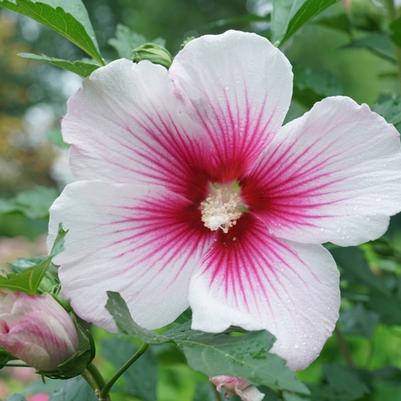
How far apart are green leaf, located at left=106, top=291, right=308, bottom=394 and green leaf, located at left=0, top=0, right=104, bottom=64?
0.79ft

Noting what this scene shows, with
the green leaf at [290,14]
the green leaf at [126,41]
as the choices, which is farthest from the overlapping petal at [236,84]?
the green leaf at [126,41]

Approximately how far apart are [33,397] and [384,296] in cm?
51

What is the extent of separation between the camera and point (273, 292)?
58 cm

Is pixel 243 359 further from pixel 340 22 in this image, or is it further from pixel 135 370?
pixel 340 22

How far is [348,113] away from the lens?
57 centimetres

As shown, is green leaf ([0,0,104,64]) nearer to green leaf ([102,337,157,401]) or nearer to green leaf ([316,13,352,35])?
green leaf ([102,337,157,401])

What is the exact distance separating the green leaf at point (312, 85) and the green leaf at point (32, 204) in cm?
36

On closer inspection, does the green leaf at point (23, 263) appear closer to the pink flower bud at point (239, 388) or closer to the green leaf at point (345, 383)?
the pink flower bud at point (239, 388)

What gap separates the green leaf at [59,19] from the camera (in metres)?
0.65

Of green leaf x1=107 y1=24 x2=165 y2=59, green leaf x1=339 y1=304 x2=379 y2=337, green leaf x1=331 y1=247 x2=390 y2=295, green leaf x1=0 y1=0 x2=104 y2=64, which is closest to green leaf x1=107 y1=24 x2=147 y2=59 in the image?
green leaf x1=107 y1=24 x2=165 y2=59

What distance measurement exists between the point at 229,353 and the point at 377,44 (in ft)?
2.01

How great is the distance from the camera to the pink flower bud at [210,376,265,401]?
586 millimetres

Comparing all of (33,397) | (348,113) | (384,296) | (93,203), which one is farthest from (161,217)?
(33,397)

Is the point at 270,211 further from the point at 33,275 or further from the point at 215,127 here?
the point at 33,275
